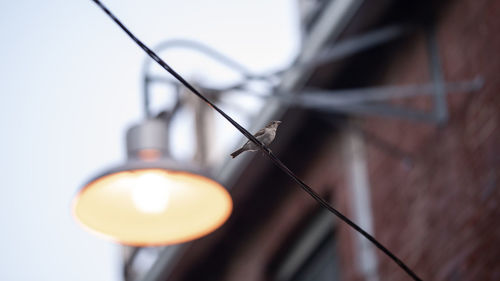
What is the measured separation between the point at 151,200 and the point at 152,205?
0.04m

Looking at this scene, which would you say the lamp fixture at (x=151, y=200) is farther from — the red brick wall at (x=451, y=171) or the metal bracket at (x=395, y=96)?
the red brick wall at (x=451, y=171)

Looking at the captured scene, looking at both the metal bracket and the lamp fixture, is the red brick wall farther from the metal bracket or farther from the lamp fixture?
the lamp fixture

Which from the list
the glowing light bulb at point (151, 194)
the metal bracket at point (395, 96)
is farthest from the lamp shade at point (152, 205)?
the metal bracket at point (395, 96)

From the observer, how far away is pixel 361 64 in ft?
32.5

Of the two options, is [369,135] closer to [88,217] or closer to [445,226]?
[445,226]

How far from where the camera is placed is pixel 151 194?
24.6 feet

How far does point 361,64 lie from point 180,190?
299 centimetres

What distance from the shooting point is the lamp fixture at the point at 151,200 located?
739 centimetres

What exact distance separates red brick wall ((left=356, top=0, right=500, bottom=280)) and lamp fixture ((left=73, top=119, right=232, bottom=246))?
1688 mm

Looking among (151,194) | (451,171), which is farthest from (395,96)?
(151,194)

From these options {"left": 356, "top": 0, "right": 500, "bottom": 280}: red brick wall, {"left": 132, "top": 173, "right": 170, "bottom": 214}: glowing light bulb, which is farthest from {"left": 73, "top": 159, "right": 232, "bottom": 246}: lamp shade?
{"left": 356, "top": 0, "right": 500, "bottom": 280}: red brick wall

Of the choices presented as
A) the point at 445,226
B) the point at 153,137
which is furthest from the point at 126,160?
the point at 445,226

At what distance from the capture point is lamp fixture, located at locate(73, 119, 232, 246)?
739cm

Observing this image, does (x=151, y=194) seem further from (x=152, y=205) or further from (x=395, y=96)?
(x=395, y=96)
